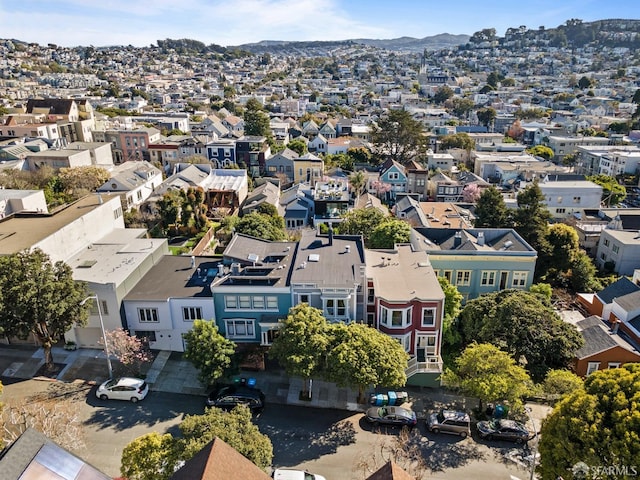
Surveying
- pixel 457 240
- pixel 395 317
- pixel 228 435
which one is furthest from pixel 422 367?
pixel 457 240

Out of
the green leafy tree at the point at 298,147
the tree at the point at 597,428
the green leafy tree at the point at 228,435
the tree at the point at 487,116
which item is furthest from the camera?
the tree at the point at 487,116

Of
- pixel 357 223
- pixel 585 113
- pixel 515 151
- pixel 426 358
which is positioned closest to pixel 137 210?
pixel 357 223

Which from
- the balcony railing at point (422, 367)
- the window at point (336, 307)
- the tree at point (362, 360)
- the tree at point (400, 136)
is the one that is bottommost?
the balcony railing at point (422, 367)

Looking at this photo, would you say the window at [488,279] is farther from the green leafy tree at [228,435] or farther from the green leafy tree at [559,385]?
the green leafy tree at [228,435]

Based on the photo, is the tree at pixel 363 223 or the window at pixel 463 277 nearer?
the window at pixel 463 277

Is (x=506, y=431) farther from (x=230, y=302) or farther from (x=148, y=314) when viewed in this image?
(x=148, y=314)

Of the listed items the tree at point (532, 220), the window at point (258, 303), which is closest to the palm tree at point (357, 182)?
the tree at point (532, 220)

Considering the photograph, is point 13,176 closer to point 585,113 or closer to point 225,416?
point 225,416
